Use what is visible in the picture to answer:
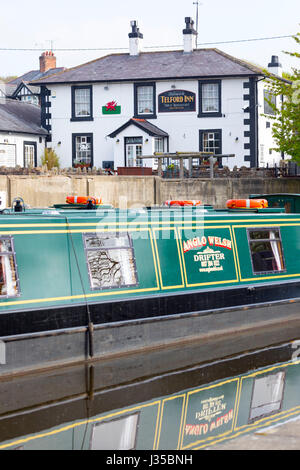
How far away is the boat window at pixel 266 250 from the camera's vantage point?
1343cm

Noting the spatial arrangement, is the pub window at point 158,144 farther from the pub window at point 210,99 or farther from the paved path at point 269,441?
the paved path at point 269,441

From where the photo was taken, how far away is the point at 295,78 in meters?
28.4

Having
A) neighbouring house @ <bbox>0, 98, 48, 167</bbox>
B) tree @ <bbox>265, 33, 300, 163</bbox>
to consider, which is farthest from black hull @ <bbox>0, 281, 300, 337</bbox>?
neighbouring house @ <bbox>0, 98, 48, 167</bbox>

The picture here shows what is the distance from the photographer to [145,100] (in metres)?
40.5

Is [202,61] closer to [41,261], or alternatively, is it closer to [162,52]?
[162,52]

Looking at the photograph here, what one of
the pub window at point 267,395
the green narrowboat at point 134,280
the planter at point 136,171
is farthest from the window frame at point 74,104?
the pub window at point 267,395

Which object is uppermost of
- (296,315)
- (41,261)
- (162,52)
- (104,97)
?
(162,52)

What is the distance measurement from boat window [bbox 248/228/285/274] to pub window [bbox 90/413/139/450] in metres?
5.41

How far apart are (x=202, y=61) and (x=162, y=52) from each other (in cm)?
293

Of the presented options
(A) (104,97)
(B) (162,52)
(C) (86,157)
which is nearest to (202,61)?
(B) (162,52)

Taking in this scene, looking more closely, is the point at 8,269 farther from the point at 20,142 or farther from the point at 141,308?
the point at 20,142

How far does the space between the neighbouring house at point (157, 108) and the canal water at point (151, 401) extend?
28554 mm

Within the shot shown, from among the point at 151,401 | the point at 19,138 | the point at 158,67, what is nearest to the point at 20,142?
the point at 19,138

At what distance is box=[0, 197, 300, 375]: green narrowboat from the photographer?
33.1 feet
